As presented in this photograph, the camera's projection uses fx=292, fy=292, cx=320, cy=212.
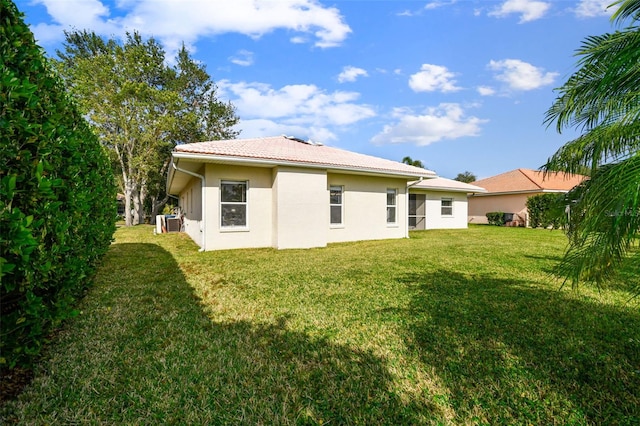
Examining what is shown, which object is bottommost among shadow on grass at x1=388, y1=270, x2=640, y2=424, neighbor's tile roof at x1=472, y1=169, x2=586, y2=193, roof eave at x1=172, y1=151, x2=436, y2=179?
shadow on grass at x1=388, y1=270, x2=640, y2=424

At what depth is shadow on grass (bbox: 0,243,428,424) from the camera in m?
2.10

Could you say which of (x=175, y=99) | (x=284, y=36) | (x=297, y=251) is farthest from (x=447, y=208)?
(x=175, y=99)

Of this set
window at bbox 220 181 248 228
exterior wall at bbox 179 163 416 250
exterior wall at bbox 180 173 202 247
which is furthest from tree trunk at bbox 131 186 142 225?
window at bbox 220 181 248 228

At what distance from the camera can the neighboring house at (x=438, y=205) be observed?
1923cm

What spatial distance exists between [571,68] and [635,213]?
1.80 meters

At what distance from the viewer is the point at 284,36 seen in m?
9.26

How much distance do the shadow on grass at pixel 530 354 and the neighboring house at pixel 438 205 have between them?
14.6 metres

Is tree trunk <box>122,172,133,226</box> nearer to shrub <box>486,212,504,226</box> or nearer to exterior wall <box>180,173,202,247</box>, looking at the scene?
exterior wall <box>180,173,202,247</box>

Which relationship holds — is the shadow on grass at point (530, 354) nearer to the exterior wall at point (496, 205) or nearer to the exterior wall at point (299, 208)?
the exterior wall at point (299, 208)

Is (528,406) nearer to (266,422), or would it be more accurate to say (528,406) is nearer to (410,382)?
(410,382)

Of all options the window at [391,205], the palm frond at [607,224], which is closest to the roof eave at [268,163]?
the window at [391,205]

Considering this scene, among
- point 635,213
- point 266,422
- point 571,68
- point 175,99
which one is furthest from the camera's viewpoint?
point 175,99

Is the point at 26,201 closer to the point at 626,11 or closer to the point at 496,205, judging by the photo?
the point at 626,11

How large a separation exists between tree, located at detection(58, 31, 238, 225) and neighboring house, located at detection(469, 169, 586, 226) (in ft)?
90.2
